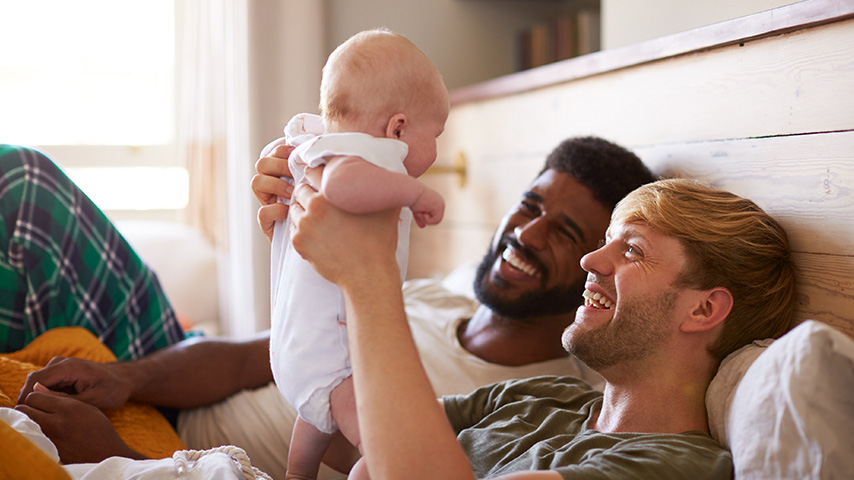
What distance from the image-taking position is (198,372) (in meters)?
1.53

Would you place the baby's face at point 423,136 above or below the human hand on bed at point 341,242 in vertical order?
above

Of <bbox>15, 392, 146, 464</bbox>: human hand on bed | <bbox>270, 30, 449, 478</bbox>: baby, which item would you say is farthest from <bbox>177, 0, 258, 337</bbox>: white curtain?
<bbox>270, 30, 449, 478</bbox>: baby

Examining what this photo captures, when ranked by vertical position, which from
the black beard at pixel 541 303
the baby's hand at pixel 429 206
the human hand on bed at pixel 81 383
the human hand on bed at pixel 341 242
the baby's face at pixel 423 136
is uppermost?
the baby's face at pixel 423 136

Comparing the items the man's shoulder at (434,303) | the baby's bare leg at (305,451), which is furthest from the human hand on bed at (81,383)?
the man's shoulder at (434,303)

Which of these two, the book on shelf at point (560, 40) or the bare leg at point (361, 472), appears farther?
the book on shelf at point (560, 40)

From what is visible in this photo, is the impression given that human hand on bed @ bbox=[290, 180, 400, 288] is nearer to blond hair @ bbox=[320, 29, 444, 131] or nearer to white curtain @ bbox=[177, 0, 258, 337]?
blond hair @ bbox=[320, 29, 444, 131]

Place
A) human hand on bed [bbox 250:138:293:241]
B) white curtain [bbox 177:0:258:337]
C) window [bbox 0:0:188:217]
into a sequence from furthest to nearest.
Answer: window [bbox 0:0:188:217]
white curtain [bbox 177:0:258:337]
human hand on bed [bbox 250:138:293:241]

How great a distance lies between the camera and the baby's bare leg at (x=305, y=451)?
1.06 m

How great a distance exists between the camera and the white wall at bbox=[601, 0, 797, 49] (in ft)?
6.30

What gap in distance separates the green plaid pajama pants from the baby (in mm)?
794

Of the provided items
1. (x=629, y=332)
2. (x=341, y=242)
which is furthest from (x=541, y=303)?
(x=341, y=242)

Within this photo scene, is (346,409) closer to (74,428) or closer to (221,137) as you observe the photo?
(74,428)

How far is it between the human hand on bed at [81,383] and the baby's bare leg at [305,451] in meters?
0.44

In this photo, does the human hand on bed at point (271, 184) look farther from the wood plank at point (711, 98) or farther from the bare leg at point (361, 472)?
the wood plank at point (711, 98)
